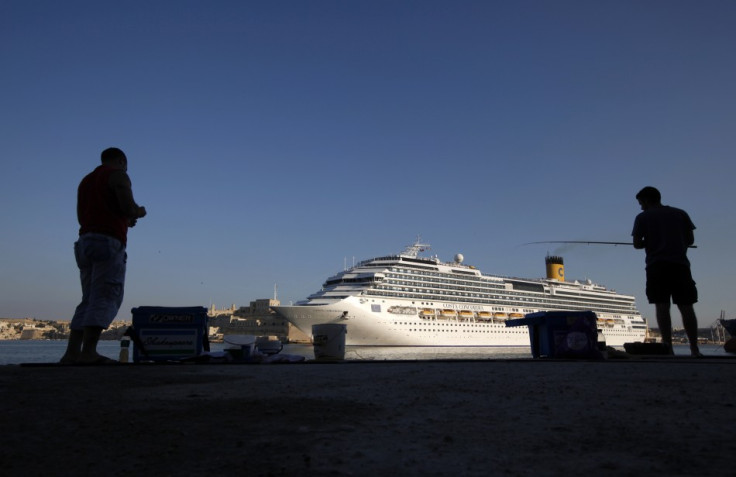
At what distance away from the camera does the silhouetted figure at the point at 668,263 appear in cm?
486

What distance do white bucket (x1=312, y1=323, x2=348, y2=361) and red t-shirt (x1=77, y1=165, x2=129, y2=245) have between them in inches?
86.2

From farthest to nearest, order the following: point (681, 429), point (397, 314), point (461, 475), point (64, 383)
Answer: point (397, 314) → point (64, 383) → point (681, 429) → point (461, 475)

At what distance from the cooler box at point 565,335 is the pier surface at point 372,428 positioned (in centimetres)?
262

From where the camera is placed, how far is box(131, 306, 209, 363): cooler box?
4406 millimetres

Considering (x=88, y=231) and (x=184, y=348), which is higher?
(x=88, y=231)

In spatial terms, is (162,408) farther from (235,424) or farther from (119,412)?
(235,424)

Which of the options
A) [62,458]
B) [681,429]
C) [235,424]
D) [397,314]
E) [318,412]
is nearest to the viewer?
[62,458]

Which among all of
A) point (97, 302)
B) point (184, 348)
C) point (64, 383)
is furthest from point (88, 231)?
point (64, 383)

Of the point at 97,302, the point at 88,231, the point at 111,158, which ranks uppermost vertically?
the point at 111,158

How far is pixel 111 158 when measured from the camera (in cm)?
438

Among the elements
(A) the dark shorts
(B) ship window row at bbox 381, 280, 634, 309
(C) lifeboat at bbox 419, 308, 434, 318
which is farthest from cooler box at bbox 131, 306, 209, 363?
(C) lifeboat at bbox 419, 308, 434, 318

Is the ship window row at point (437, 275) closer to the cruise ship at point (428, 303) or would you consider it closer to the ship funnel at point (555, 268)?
the cruise ship at point (428, 303)

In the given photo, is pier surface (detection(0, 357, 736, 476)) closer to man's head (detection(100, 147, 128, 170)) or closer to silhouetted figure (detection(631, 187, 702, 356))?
man's head (detection(100, 147, 128, 170))

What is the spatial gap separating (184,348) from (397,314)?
34303mm
